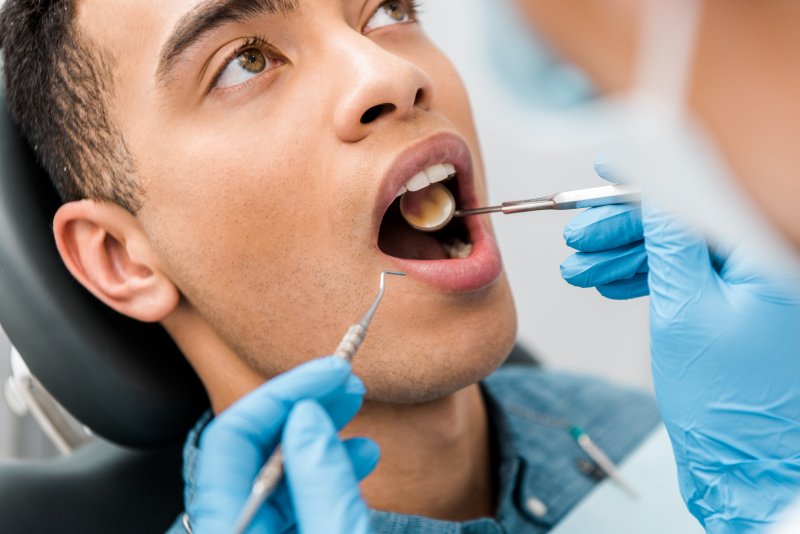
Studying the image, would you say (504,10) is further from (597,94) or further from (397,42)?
(397,42)

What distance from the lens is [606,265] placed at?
1.09m

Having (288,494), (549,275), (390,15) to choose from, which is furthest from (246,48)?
(549,275)

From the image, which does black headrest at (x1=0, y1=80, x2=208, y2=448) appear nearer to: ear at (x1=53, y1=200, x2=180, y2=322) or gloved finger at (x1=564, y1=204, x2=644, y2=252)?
ear at (x1=53, y1=200, x2=180, y2=322)

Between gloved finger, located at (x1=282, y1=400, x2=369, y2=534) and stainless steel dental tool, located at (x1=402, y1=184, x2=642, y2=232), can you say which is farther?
stainless steel dental tool, located at (x1=402, y1=184, x2=642, y2=232)

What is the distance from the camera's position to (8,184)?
1265 millimetres

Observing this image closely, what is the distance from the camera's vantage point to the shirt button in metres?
1.40

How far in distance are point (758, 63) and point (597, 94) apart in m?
0.12

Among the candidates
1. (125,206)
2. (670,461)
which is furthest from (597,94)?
(670,461)

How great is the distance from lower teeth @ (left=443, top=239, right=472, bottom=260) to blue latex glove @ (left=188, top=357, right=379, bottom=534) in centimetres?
40

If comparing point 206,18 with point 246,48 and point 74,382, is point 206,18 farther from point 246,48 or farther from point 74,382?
point 74,382

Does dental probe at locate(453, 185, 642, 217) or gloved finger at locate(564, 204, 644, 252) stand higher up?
dental probe at locate(453, 185, 642, 217)

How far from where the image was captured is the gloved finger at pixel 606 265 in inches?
42.8

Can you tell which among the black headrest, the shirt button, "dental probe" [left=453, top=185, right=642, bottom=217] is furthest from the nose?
the shirt button

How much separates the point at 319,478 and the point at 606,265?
50cm
